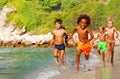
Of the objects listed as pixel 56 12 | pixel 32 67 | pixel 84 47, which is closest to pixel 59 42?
pixel 84 47

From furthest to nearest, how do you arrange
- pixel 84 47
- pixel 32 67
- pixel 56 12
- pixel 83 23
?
pixel 56 12 → pixel 32 67 → pixel 84 47 → pixel 83 23

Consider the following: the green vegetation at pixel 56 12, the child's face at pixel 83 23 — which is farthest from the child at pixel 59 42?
the green vegetation at pixel 56 12

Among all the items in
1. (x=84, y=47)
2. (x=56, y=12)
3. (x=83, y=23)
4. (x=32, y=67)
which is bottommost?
(x=32, y=67)

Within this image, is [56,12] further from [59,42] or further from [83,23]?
[83,23]

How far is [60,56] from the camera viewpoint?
14820mm

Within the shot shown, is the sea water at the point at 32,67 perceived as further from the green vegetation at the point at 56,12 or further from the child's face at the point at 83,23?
the green vegetation at the point at 56,12

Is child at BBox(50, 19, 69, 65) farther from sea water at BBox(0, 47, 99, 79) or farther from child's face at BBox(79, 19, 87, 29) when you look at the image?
child's face at BBox(79, 19, 87, 29)

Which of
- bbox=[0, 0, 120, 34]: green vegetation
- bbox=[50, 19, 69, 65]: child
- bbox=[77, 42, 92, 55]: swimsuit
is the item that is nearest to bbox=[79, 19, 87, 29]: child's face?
bbox=[77, 42, 92, 55]: swimsuit

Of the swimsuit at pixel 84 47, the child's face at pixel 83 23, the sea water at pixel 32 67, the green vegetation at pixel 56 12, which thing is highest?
the green vegetation at pixel 56 12

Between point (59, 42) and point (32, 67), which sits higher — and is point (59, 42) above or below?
above

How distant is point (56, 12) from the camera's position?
5531cm

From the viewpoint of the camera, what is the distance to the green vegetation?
46903mm

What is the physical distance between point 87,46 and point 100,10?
36382mm

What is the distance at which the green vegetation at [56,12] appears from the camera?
4690 centimetres
